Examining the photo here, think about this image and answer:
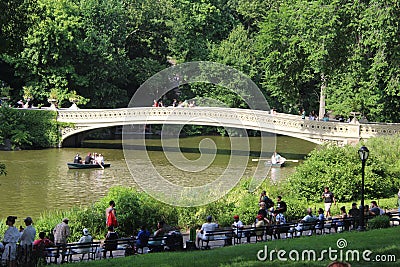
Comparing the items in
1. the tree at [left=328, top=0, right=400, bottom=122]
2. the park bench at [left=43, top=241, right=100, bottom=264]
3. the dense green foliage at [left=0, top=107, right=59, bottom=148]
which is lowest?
the park bench at [left=43, top=241, right=100, bottom=264]

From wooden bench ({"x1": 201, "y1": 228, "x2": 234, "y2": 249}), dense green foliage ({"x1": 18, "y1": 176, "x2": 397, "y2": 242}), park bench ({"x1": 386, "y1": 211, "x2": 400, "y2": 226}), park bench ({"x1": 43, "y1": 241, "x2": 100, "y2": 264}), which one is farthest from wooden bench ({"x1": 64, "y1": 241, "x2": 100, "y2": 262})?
park bench ({"x1": 386, "y1": 211, "x2": 400, "y2": 226})

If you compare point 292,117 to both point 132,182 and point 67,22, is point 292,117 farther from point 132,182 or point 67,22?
point 67,22

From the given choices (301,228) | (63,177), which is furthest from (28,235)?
(63,177)

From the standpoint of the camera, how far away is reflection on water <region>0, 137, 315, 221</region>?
30.4 metres

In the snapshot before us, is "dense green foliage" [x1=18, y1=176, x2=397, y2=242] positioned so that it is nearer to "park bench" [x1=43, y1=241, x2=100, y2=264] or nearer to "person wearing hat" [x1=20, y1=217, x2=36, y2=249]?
"park bench" [x1=43, y1=241, x2=100, y2=264]

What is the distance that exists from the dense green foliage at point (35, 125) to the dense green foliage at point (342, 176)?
83.3 feet

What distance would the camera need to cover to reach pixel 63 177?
3741 centimetres

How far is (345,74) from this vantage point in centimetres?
4253

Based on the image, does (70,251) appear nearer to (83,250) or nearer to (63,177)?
(83,250)

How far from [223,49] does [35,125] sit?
19813 mm

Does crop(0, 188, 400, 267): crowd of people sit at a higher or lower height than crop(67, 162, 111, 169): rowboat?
lower

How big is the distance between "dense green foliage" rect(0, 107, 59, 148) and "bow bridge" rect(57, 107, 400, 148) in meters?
0.69

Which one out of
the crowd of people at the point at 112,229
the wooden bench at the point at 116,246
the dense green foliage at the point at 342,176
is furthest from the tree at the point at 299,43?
the wooden bench at the point at 116,246

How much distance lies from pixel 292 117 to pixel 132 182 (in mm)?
12735
